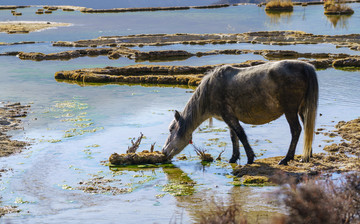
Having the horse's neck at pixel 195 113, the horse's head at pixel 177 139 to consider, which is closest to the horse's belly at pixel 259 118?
the horse's neck at pixel 195 113

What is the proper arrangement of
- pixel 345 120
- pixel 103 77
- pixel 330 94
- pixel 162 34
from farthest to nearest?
pixel 162 34, pixel 103 77, pixel 330 94, pixel 345 120

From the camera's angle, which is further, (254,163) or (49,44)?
(49,44)

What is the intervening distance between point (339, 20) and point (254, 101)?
46202mm

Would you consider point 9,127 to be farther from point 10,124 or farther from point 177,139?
point 177,139

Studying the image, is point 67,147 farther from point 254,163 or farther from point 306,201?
point 306,201

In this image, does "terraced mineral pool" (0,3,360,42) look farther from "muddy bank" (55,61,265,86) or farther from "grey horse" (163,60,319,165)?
"grey horse" (163,60,319,165)

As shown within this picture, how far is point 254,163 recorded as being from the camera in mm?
10805

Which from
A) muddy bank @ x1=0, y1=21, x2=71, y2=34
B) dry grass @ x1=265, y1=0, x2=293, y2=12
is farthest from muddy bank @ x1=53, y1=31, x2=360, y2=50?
dry grass @ x1=265, y1=0, x2=293, y2=12

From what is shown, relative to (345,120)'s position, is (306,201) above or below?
above

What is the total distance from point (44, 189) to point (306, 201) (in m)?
6.15

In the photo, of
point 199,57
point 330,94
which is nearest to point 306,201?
point 330,94

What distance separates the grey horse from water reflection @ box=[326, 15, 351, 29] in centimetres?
3935

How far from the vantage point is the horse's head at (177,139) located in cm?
1148

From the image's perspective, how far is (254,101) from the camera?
1068 centimetres
